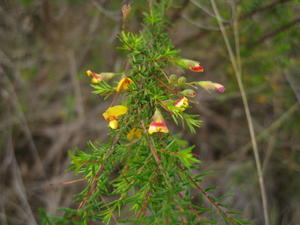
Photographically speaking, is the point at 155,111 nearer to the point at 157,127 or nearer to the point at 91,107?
the point at 157,127

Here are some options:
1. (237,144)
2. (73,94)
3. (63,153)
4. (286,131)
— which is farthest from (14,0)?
(286,131)

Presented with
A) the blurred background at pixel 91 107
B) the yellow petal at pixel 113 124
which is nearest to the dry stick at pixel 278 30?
the blurred background at pixel 91 107

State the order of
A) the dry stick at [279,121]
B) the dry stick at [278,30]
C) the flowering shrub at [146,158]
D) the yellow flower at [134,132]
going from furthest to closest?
the dry stick at [279,121] → the dry stick at [278,30] → the yellow flower at [134,132] → the flowering shrub at [146,158]

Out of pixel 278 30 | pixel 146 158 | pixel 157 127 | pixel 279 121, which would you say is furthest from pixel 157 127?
pixel 279 121

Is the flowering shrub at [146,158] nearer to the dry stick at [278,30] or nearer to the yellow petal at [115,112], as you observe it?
the yellow petal at [115,112]

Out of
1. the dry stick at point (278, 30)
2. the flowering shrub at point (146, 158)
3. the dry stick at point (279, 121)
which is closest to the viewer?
the flowering shrub at point (146, 158)

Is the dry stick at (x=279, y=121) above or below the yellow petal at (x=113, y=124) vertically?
below
